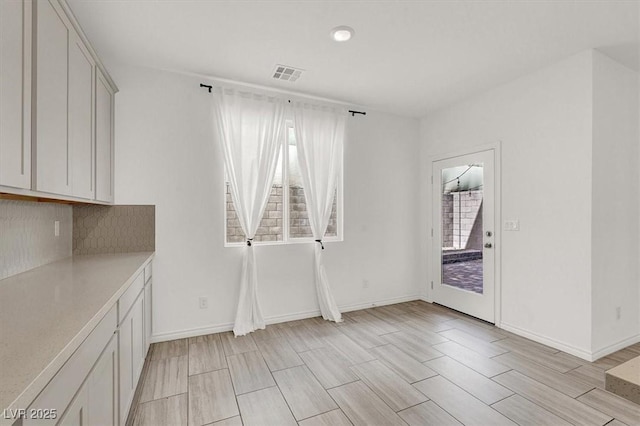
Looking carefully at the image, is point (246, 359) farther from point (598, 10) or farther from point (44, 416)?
point (598, 10)

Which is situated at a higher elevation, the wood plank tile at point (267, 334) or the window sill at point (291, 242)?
the window sill at point (291, 242)

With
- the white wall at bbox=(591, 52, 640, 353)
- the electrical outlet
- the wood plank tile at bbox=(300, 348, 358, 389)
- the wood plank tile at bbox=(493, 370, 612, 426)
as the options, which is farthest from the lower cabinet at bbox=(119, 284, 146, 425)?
the white wall at bbox=(591, 52, 640, 353)

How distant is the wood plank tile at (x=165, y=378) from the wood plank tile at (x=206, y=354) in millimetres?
76

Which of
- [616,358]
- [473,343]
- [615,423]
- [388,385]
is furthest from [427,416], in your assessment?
[616,358]

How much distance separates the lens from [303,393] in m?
2.29

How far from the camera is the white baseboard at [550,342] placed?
2.80 metres

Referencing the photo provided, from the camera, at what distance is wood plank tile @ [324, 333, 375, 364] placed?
9.30 ft

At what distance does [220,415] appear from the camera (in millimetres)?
2035

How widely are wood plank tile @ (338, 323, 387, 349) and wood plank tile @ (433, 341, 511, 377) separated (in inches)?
23.4

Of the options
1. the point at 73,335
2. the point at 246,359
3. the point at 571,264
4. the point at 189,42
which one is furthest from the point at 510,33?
the point at 246,359

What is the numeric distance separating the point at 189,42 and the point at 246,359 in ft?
9.48

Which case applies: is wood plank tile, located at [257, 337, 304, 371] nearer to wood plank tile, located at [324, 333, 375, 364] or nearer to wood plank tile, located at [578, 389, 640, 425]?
wood plank tile, located at [324, 333, 375, 364]

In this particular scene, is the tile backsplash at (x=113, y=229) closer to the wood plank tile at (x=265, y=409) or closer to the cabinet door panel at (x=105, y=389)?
the cabinet door panel at (x=105, y=389)

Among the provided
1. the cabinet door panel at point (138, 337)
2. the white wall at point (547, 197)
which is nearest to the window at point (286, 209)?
the cabinet door panel at point (138, 337)
